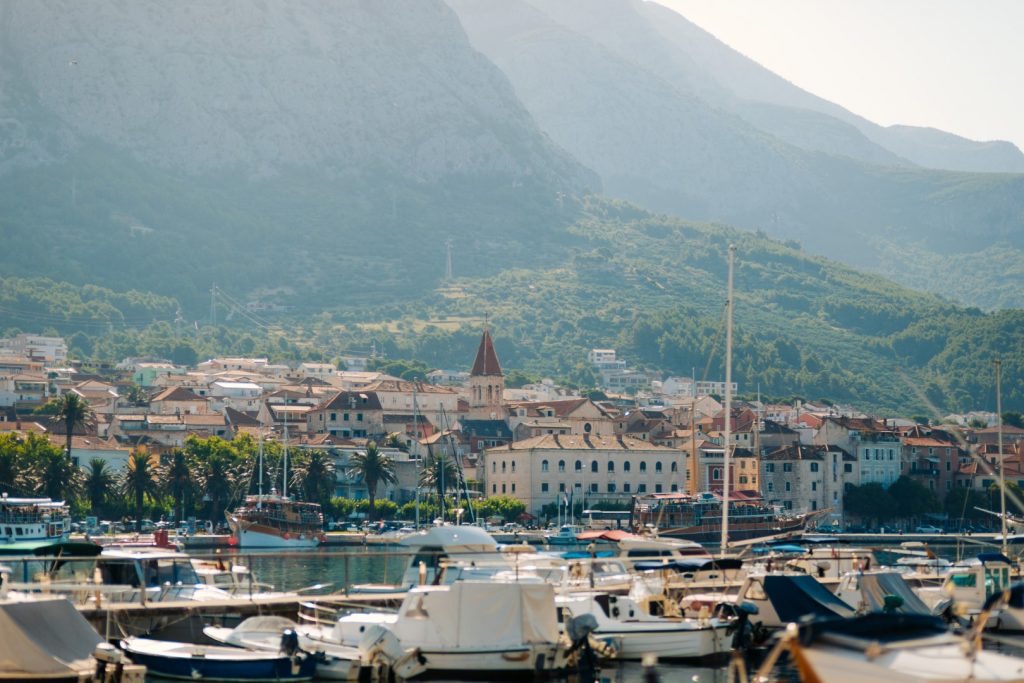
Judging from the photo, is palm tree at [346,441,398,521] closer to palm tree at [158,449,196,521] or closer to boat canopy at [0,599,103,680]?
palm tree at [158,449,196,521]

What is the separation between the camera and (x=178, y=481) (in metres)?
138

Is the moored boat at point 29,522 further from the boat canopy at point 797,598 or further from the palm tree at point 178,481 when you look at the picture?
the boat canopy at point 797,598

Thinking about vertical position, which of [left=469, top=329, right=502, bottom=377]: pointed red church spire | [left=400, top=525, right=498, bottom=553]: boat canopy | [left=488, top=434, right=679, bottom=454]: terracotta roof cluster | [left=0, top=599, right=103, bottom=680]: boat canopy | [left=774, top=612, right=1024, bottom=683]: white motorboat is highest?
[left=469, top=329, right=502, bottom=377]: pointed red church spire

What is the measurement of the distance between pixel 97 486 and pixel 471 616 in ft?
299

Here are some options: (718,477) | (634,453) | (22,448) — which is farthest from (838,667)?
(718,477)

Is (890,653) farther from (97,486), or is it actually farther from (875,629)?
(97,486)

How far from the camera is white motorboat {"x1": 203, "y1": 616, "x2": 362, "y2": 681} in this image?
1679 inches

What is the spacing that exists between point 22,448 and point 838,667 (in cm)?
11949

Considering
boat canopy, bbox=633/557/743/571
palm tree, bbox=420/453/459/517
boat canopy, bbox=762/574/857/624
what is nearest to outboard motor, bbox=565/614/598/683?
boat canopy, bbox=762/574/857/624

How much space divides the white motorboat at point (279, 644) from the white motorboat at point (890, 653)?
2114 centimetres

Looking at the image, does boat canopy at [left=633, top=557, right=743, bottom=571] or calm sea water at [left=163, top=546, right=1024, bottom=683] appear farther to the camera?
boat canopy at [left=633, top=557, right=743, bottom=571]

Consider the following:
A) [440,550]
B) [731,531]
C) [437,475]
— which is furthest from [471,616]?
[437,475]

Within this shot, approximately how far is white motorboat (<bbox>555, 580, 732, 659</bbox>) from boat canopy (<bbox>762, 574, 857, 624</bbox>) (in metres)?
2.54

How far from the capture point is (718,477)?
162250mm
